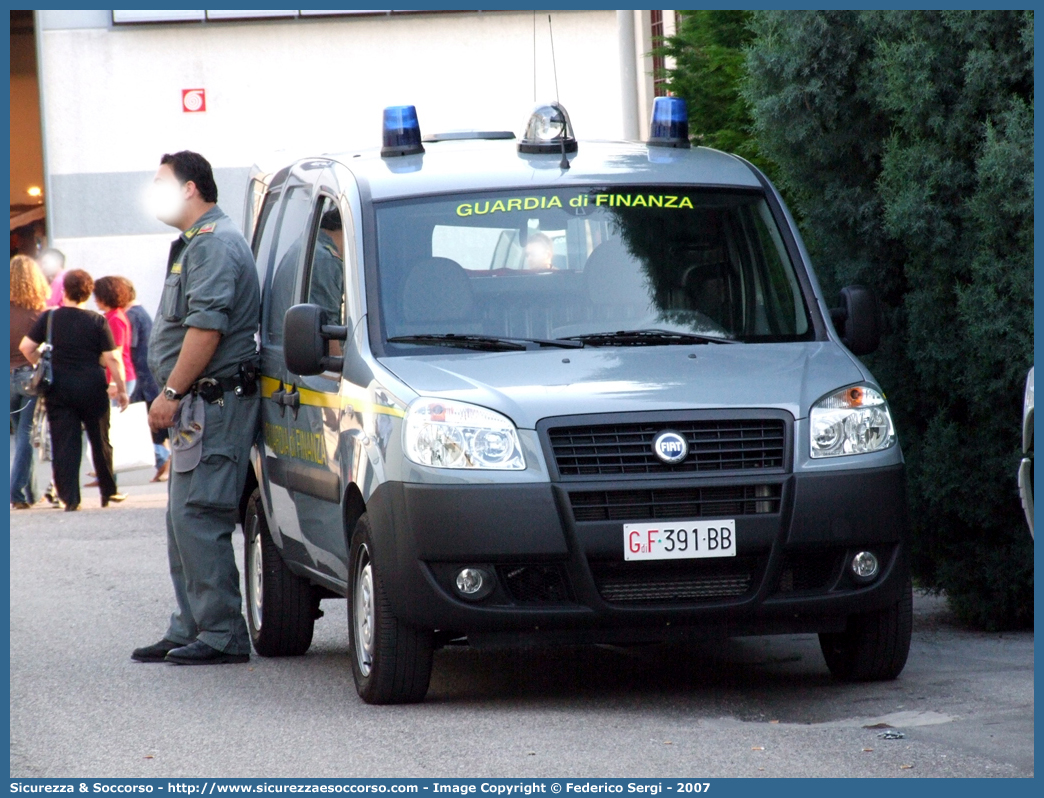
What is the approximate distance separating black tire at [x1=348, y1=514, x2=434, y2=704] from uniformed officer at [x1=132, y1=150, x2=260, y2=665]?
1.30m

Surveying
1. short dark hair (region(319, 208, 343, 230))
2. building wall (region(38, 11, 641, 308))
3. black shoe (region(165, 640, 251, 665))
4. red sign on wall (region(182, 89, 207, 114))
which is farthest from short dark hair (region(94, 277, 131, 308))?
short dark hair (region(319, 208, 343, 230))

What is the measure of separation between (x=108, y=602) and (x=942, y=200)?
5.12 meters

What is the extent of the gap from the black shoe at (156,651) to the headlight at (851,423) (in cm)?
329

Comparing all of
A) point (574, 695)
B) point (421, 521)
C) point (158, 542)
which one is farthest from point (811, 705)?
point (158, 542)

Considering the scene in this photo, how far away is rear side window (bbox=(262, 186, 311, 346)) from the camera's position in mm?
8164

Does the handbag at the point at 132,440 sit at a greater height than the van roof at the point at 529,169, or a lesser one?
lesser

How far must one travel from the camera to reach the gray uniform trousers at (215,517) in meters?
Result: 8.02

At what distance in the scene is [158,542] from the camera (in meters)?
13.2

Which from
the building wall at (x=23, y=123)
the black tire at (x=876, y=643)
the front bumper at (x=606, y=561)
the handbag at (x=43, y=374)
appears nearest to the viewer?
the front bumper at (x=606, y=561)

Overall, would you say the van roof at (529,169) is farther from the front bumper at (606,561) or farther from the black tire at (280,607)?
the black tire at (280,607)

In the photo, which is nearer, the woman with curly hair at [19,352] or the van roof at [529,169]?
the van roof at [529,169]

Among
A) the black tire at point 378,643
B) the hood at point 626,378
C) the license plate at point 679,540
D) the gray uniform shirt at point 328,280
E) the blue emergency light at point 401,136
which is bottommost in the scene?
the black tire at point 378,643

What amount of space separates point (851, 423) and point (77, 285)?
987cm

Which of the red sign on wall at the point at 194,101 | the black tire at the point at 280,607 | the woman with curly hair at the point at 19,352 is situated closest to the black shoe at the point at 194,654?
the black tire at the point at 280,607
